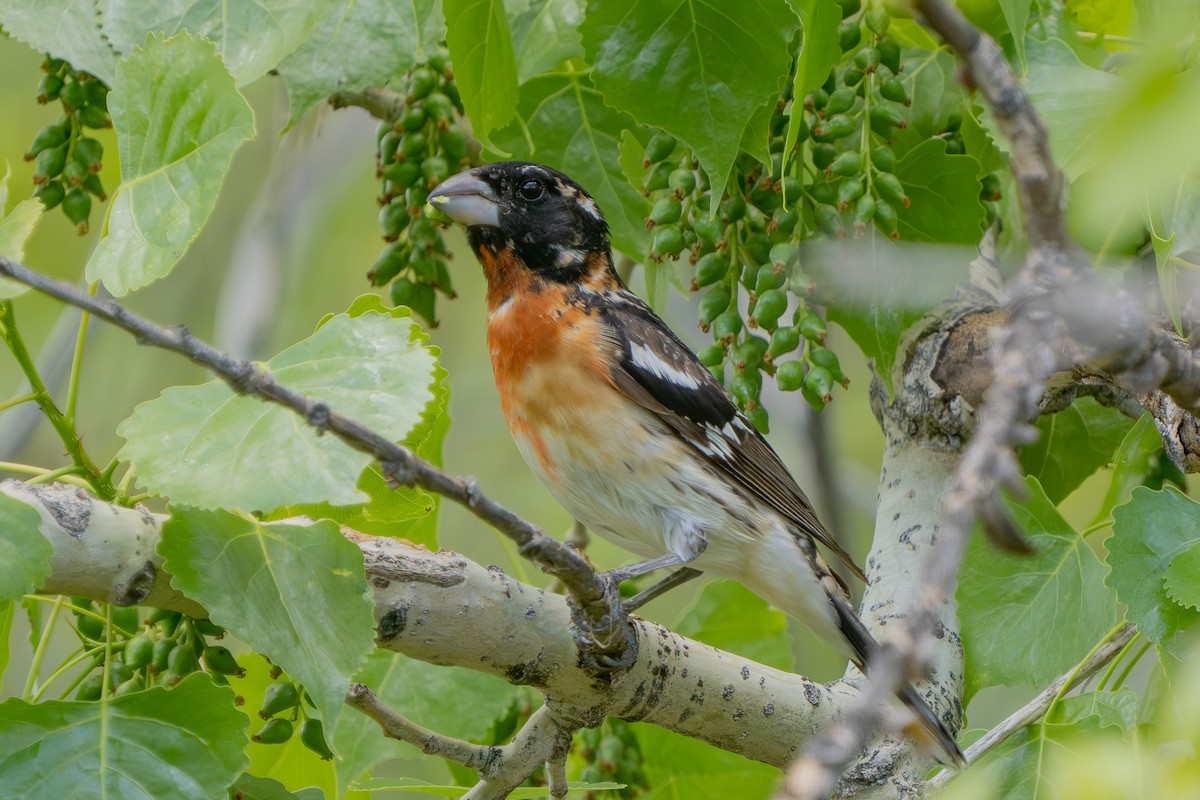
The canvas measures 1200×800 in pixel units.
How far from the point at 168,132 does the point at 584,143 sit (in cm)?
124

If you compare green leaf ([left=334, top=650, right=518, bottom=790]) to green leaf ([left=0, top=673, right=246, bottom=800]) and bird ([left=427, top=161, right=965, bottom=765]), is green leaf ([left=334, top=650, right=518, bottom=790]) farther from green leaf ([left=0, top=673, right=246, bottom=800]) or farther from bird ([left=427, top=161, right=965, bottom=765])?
green leaf ([left=0, top=673, right=246, bottom=800])

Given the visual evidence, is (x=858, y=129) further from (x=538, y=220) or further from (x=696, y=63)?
(x=538, y=220)

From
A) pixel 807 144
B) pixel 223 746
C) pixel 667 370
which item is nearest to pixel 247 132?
pixel 223 746

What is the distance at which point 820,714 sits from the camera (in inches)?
96.5

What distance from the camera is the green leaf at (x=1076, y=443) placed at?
121 inches

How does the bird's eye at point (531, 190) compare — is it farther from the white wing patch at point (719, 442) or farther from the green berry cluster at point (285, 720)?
the green berry cluster at point (285, 720)

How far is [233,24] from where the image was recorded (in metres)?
2.25

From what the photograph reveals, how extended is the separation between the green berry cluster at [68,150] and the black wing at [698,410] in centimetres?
124

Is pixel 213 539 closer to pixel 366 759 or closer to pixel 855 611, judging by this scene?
pixel 366 759

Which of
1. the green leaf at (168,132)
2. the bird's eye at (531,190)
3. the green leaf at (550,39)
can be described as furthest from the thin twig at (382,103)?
the green leaf at (168,132)

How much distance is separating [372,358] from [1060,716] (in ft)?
4.44

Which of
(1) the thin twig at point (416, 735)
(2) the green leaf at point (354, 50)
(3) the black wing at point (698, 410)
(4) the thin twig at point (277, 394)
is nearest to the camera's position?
(4) the thin twig at point (277, 394)

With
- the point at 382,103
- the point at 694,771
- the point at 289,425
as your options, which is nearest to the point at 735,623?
the point at 694,771

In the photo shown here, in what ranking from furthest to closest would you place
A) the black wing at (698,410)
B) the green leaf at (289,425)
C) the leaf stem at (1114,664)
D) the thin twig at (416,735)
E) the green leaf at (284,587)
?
1. the black wing at (698,410)
2. the leaf stem at (1114,664)
3. the thin twig at (416,735)
4. the green leaf at (284,587)
5. the green leaf at (289,425)
